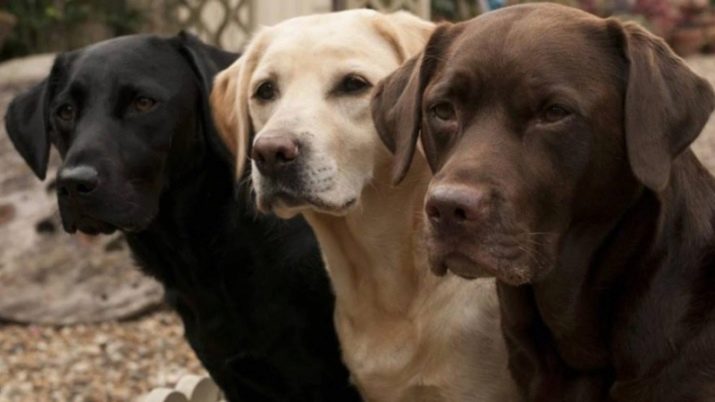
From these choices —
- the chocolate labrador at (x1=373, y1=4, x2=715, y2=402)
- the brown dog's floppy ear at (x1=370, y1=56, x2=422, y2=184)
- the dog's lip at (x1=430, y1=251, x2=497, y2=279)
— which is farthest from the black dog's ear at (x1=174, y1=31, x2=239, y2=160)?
the dog's lip at (x1=430, y1=251, x2=497, y2=279)

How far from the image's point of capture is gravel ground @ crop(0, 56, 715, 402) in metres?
6.55

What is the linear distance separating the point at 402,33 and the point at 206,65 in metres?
0.74

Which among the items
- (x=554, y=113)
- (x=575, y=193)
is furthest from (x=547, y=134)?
(x=575, y=193)

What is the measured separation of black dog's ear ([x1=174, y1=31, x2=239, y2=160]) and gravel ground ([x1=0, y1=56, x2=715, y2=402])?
5.74 ft

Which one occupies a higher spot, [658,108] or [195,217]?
[658,108]

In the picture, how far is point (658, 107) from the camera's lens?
346 cm

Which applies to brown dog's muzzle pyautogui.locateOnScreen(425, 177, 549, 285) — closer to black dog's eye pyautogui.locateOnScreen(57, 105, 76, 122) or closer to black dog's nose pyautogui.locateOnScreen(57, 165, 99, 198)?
black dog's nose pyautogui.locateOnScreen(57, 165, 99, 198)

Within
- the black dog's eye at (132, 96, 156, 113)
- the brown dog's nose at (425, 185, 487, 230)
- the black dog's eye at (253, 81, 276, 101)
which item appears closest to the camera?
the brown dog's nose at (425, 185, 487, 230)

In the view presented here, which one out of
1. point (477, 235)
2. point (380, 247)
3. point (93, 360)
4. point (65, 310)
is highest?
point (477, 235)

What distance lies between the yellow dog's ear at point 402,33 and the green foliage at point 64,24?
20.1ft

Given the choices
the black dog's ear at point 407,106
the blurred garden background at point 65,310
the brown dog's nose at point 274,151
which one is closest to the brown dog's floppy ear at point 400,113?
the black dog's ear at point 407,106

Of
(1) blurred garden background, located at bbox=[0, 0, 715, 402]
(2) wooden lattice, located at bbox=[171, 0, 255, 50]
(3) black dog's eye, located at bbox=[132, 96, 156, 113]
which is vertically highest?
(3) black dog's eye, located at bbox=[132, 96, 156, 113]

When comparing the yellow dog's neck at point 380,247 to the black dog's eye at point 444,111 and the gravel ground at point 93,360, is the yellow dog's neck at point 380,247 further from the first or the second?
the gravel ground at point 93,360

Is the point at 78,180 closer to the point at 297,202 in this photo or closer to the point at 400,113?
the point at 297,202
